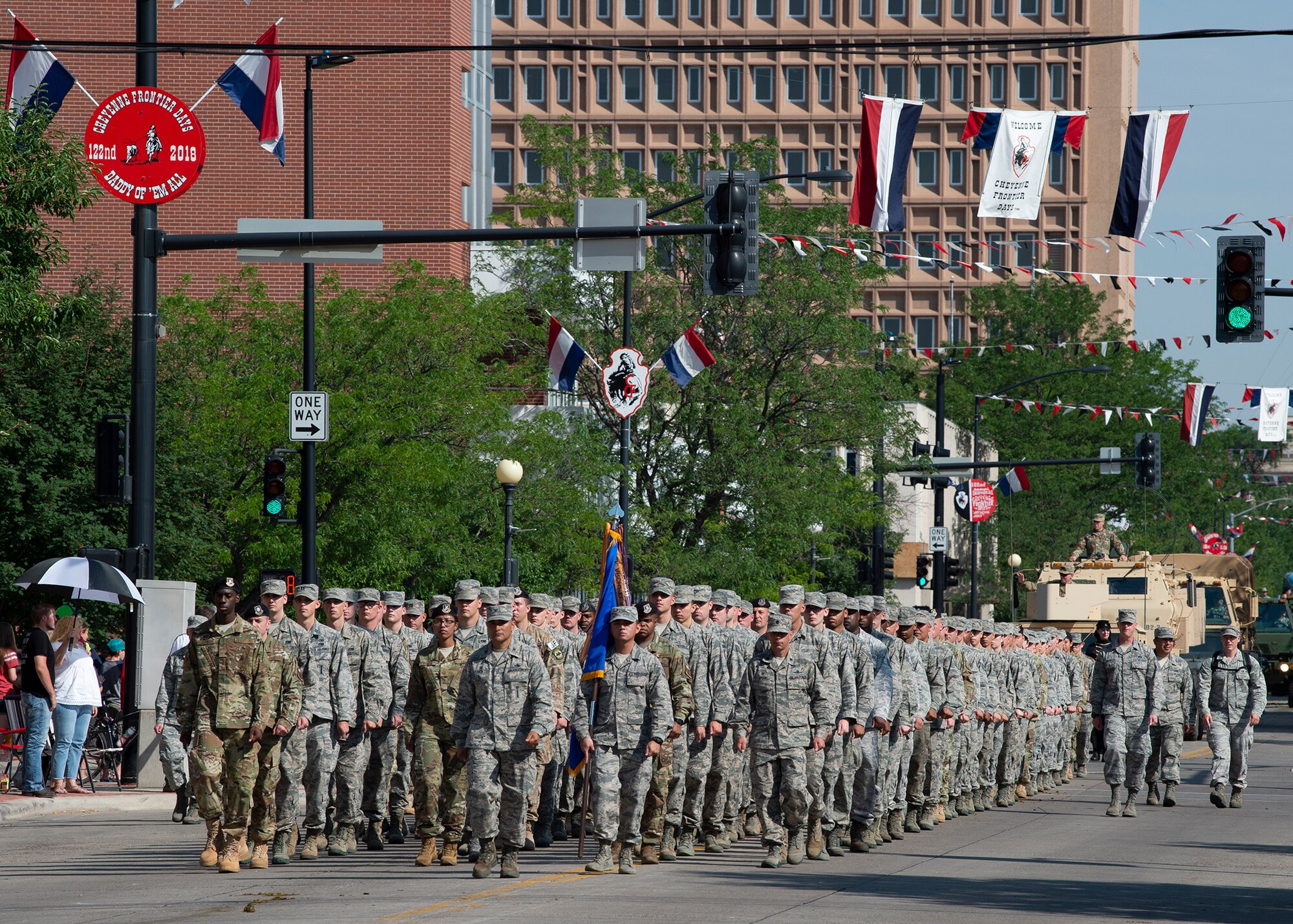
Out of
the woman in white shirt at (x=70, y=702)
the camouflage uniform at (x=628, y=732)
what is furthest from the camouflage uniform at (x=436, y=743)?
the woman in white shirt at (x=70, y=702)

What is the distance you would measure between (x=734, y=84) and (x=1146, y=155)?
239 feet

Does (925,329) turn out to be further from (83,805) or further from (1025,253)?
(83,805)

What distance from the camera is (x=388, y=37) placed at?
49531 mm

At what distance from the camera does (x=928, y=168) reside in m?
99.6

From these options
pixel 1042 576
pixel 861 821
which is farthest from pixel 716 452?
pixel 861 821

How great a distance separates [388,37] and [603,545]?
72.1 ft

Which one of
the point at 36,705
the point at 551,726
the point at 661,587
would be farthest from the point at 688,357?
the point at 551,726

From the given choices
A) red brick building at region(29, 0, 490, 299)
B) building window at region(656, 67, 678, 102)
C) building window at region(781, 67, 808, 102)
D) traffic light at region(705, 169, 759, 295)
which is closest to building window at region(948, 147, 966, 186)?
building window at region(781, 67, 808, 102)

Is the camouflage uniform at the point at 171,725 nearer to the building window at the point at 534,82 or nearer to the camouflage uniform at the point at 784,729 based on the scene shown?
the camouflage uniform at the point at 784,729

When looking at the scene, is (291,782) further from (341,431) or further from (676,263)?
(676,263)

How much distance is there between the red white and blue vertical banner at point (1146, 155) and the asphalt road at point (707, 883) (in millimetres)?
11237

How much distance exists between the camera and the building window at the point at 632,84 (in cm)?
9694

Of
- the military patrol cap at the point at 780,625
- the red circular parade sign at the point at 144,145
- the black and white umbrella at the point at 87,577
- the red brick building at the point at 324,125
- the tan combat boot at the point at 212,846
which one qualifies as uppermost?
the red brick building at the point at 324,125

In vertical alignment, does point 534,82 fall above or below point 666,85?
above
